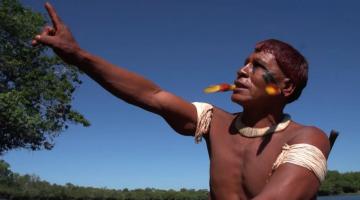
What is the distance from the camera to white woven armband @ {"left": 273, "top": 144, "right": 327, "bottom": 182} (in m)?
2.22

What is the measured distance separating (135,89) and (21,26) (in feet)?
71.9

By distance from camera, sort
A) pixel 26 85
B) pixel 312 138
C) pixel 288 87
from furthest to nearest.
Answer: pixel 26 85, pixel 288 87, pixel 312 138

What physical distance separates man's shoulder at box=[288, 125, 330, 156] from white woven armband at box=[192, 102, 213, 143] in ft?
1.55

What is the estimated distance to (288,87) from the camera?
101 inches

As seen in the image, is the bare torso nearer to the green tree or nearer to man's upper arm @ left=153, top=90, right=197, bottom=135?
man's upper arm @ left=153, top=90, right=197, bottom=135

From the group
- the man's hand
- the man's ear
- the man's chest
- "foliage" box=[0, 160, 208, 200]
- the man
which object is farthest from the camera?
"foliage" box=[0, 160, 208, 200]

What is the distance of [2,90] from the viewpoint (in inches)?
897

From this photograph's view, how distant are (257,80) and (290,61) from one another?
0.19m

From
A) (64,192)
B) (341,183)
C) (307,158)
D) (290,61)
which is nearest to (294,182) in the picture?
(307,158)

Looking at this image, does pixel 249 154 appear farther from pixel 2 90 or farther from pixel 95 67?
pixel 2 90

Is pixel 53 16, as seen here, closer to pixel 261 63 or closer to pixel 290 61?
pixel 261 63

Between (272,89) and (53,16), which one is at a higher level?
(53,16)

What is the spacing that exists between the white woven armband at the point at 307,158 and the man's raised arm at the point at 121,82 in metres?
0.54

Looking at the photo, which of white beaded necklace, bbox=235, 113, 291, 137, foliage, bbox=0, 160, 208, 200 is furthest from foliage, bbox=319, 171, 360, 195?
white beaded necklace, bbox=235, 113, 291, 137
